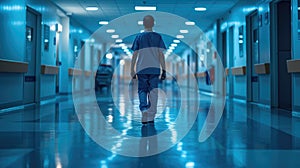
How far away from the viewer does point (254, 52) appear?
371 inches

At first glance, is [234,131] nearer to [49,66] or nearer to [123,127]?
[123,127]

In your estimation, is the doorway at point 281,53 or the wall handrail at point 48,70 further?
the wall handrail at point 48,70

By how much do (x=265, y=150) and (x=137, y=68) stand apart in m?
2.34

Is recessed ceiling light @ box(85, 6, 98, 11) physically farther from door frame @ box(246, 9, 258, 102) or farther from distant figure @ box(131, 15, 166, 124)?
distant figure @ box(131, 15, 166, 124)

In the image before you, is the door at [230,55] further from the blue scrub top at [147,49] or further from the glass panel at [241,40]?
the blue scrub top at [147,49]

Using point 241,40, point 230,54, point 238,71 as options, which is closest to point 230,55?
point 230,54

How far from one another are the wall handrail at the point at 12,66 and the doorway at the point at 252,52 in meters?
5.99

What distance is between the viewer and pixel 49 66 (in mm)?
9742

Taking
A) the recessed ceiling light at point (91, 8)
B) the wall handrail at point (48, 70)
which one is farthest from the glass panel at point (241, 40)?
the wall handrail at point (48, 70)

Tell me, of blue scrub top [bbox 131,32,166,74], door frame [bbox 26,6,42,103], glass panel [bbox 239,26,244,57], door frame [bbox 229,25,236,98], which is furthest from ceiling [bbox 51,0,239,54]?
blue scrub top [bbox 131,32,166,74]

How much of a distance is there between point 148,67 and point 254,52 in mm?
5641

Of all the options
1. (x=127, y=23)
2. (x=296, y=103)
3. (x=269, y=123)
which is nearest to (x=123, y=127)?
(x=269, y=123)

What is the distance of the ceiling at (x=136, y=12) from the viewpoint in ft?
34.1

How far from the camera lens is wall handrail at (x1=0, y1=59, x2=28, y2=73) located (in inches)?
243
